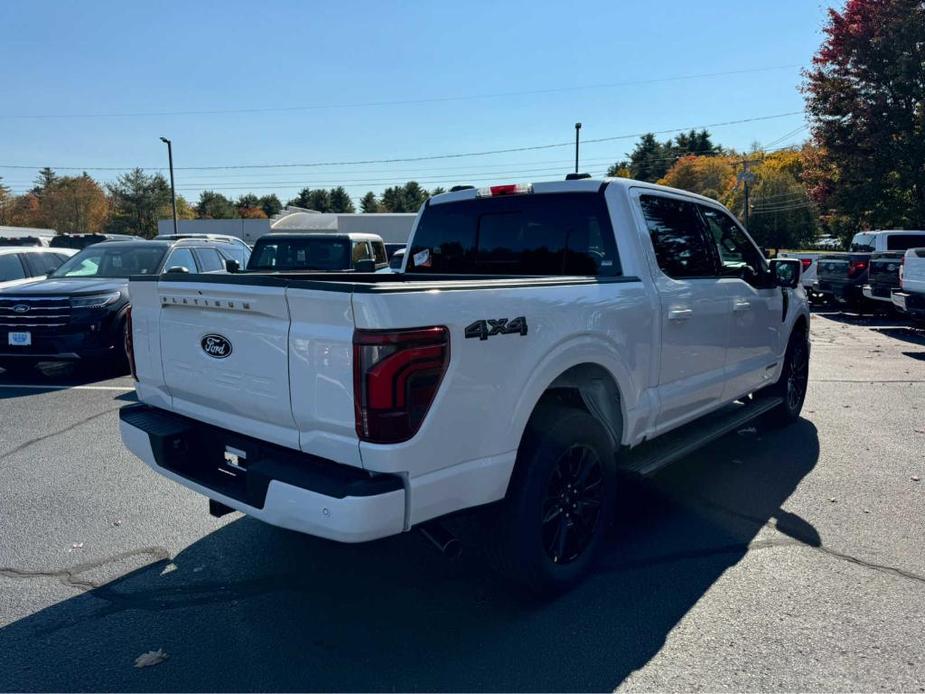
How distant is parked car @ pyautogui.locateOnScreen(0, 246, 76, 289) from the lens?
10.7 metres

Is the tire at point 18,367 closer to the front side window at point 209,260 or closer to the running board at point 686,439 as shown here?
the front side window at point 209,260

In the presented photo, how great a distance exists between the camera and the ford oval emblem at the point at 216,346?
3.05 meters

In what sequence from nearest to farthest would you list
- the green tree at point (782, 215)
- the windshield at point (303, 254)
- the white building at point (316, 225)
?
the windshield at point (303, 254), the white building at point (316, 225), the green tree at point (782, 215)

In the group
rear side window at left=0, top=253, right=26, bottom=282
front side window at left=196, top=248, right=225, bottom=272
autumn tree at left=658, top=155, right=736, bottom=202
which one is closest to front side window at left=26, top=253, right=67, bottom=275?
rear side window at left=0, top=253, right=26, bottom=282

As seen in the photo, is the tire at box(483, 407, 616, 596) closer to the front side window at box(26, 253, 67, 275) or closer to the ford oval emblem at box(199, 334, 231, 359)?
the ford oval emblem at box(199, 334, 231, 359)

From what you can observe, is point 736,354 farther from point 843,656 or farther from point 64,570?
point 64,570

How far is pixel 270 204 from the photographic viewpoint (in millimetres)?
109312

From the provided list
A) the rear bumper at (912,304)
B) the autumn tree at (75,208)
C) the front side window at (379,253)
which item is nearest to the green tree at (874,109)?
the rear bumper at (912,304)

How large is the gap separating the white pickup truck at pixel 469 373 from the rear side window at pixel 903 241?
14.9 meters

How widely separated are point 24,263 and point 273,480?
34.6ft

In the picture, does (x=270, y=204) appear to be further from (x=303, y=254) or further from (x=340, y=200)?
(x=303, y=254)

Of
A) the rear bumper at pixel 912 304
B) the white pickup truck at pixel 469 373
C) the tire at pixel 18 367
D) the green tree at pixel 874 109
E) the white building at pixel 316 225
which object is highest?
the green tree at pixel 874 109

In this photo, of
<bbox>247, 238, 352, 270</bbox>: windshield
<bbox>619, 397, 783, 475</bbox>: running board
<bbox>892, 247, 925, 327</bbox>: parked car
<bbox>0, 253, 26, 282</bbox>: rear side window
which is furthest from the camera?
<bbox>247, 238, 352, 270</bbox>: windshield

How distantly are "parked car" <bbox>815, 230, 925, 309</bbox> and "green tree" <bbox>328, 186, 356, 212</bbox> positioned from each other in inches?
3538
